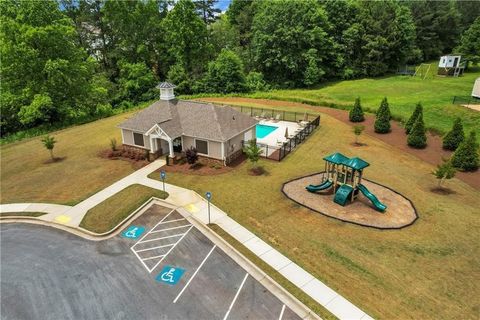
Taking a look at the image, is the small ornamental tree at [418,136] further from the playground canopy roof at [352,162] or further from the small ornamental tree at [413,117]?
the playground canopy roof at [352,162]

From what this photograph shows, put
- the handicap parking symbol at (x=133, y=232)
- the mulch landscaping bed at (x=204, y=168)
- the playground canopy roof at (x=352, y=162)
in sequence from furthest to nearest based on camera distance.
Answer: the mulch landscaping bed at (x=204, y=168), the playground canopy roof at (x=352, y=162), the handicap parking symbol at (x=133, y=232)

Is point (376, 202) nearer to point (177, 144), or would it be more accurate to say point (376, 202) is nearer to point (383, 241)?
point (383, 241)

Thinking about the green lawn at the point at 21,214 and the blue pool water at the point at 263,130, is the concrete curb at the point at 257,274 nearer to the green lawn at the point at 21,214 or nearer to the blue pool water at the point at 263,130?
the green lawn at the point at 21,214

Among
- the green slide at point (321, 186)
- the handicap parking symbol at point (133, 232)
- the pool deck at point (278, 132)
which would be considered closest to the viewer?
the handicap parking symbol at point (133, 232)

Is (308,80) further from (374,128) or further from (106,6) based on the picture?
(106,6)

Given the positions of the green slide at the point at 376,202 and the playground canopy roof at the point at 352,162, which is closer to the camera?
the green slide at the point at 376,202

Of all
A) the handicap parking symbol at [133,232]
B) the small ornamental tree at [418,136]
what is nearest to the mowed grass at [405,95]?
the small ornamental tree at [418,136]

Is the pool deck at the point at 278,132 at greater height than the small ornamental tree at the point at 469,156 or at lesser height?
lesser

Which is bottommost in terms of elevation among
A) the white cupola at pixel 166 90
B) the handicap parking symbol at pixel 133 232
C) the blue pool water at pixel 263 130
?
the handicap parking symbol at pixel 133 232
